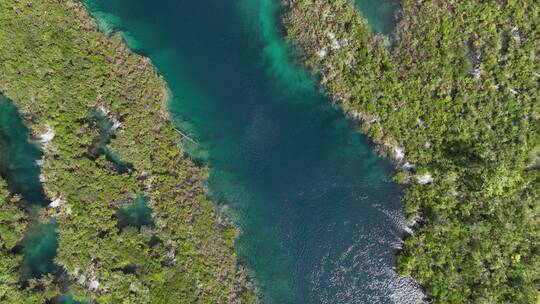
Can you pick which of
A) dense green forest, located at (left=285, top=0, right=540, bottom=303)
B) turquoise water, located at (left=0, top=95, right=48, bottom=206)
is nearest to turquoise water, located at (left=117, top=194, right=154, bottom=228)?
turquoise water, located at (left=0, top=95, right=48, bottom=206)

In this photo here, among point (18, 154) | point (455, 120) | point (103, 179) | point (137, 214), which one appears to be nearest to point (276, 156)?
point (137, 214)

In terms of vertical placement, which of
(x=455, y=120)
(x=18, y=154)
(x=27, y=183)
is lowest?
(x=27, y=183)

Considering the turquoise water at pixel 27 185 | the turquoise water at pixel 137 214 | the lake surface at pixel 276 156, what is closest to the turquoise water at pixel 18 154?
the turquoise water at pixel 27 185

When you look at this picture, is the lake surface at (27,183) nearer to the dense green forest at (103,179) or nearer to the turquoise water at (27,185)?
the turquoise water at (27,185)

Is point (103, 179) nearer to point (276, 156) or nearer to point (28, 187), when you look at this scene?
point (28, 187)

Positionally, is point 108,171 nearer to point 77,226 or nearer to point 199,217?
point 77,226

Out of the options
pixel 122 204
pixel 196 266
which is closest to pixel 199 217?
pixel 196 266
